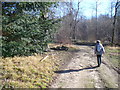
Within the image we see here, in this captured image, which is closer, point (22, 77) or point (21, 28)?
point (22, 77)

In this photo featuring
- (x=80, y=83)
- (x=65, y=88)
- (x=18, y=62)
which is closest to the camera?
(x=65, y=88)

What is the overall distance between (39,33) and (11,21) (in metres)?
2.62

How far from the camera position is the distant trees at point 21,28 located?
22.8ft

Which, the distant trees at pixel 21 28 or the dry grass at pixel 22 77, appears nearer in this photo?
the dry grass at pixel 22 77

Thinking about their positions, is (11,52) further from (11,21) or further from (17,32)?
(11,21)

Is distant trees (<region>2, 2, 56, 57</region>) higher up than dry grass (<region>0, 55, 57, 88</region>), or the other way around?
distant trees (<region>2, 2, 56, 57</region>)

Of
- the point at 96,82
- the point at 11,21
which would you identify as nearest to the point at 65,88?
the point at 96,82

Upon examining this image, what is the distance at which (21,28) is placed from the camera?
7.46 metres

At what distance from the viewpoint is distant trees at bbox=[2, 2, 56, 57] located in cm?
695

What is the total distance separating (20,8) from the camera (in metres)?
7.71

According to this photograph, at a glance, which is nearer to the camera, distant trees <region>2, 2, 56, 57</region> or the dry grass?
the dry grass

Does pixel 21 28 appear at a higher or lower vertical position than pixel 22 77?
higher

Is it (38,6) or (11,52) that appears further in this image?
(38,6)

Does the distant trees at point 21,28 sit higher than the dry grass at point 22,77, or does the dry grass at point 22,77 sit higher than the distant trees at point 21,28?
the distant trees at point 21,28
